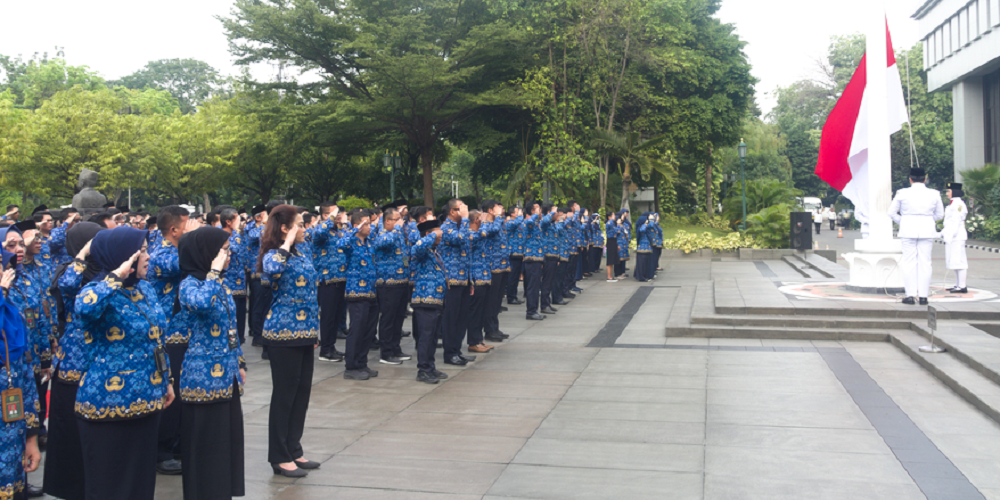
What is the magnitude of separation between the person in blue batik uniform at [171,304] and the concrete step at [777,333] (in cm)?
705

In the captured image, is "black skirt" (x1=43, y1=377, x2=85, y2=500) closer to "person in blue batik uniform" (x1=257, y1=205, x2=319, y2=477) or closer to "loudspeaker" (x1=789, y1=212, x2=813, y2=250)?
"person in blue batik uniform" (x1=257, y1=205, x2=319, y2=477)

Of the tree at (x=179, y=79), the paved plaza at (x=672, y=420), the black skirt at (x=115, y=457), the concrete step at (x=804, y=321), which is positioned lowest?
the paved plaza at (x=672, y=420)

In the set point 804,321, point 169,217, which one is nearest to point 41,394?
point 169,217

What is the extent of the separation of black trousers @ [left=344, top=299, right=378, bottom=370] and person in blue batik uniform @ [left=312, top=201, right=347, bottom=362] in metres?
1.09

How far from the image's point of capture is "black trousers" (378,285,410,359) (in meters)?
8.39

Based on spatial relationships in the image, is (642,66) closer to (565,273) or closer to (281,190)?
(565,273)

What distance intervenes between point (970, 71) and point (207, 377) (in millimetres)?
42177

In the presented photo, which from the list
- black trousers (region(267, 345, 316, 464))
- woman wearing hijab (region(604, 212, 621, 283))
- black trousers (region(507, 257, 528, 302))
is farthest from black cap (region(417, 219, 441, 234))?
woman wearing hijab (region(604, 212, 621, 283))

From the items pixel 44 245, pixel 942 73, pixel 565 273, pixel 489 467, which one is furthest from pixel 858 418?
pixel 942 73

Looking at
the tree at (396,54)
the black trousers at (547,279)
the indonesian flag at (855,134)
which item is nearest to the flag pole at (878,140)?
the indonesian flag at (855,134)

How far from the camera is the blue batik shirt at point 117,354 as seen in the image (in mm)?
3562

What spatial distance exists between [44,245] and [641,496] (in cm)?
584

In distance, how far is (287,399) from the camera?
16.2 ft

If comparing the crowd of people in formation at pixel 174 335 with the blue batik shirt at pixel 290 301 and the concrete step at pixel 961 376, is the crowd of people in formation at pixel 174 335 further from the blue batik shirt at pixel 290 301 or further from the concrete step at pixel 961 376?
the concrete step at pixel 961 376
